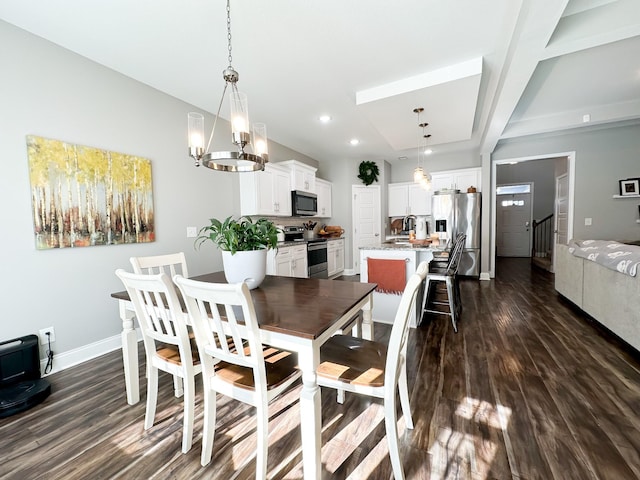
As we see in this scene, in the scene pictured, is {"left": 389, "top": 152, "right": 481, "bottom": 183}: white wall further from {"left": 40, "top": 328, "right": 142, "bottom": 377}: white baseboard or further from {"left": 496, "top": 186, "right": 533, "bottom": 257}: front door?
{"left": 40, "top": 328, "right": 142, "bottom": 377}: white baseboard

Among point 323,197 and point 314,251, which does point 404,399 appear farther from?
point 323,197

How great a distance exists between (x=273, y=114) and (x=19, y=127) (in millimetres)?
2492

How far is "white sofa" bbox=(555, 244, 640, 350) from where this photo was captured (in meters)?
2.22

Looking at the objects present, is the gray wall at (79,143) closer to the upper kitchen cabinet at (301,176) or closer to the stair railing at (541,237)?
the upper kitchen cabinet at (301,176)

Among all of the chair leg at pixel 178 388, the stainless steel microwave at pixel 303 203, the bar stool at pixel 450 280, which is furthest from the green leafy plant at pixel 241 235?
the stainless steel microwave at pixel 303 203

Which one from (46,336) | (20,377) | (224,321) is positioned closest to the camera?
(224,321)

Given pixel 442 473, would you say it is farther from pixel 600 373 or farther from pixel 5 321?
pixel 5 321

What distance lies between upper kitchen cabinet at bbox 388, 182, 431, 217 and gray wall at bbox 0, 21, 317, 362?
4.64 metres

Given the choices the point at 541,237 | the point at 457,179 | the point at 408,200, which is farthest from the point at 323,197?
the point at 541,237

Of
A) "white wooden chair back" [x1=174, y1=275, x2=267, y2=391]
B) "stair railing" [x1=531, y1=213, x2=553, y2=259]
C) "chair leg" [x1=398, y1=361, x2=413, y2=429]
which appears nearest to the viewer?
"white wooden chair back" [x1=174, y1=275, x2=267, y2=391]

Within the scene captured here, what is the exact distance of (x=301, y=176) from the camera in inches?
199

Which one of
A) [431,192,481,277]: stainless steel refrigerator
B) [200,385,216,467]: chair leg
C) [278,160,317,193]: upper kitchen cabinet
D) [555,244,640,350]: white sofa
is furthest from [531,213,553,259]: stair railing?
[200,385,216,467]: chair leg

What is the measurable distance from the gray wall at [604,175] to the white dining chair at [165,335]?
6.11 meters

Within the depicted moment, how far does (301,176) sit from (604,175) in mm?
5107
